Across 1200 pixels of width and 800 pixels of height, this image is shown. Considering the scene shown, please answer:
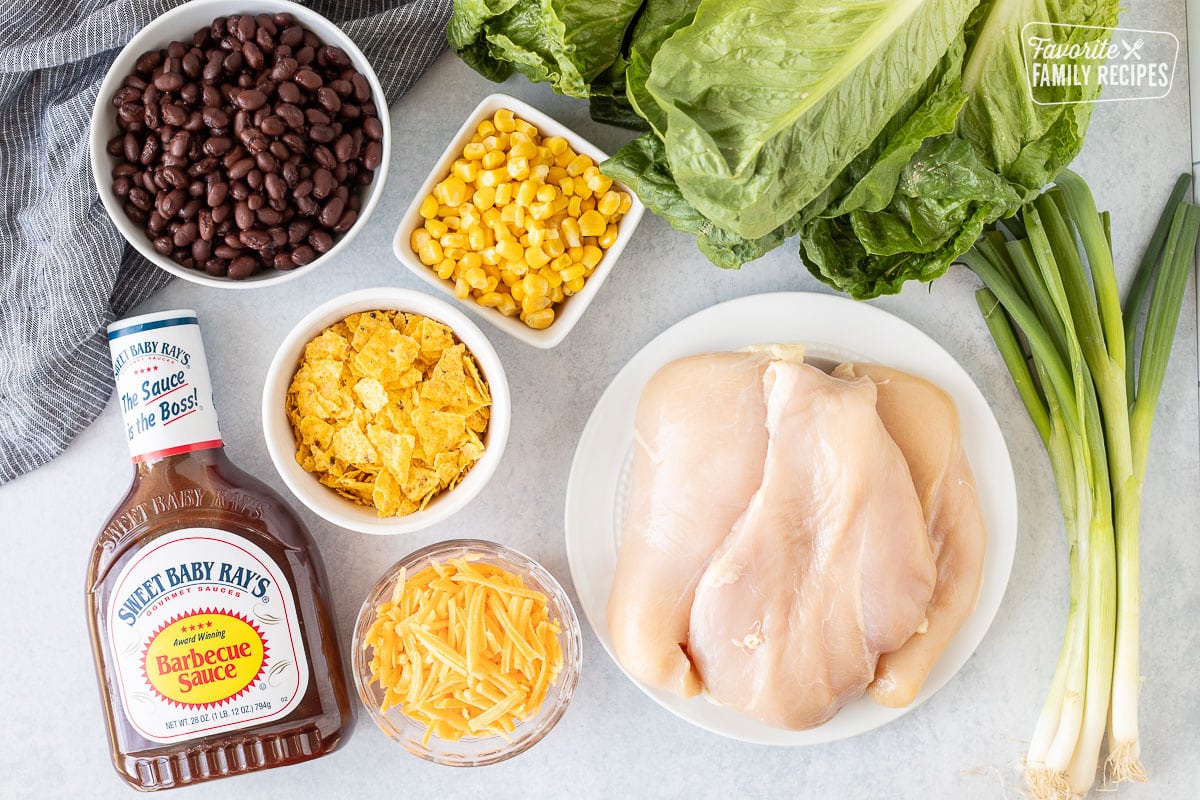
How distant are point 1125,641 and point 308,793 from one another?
5.30ft

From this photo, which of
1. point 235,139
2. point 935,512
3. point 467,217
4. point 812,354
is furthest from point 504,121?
point 935,512

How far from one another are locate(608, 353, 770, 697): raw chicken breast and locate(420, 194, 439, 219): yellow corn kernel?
0.52 m

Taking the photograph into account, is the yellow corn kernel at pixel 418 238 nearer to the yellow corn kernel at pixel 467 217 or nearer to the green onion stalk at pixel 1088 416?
the yellow corn kernel at pixel 467 217

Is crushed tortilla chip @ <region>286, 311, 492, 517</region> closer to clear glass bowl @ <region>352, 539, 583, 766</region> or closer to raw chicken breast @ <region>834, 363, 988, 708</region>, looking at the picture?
clear glass bowl @ <region>352, 539, 583, 766</region>

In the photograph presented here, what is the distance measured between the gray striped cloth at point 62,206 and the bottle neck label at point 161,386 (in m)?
0.26

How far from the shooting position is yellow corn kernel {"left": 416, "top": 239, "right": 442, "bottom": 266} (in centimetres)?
158

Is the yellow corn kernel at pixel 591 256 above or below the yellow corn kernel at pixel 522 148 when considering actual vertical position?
below

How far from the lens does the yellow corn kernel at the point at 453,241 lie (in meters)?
1.58

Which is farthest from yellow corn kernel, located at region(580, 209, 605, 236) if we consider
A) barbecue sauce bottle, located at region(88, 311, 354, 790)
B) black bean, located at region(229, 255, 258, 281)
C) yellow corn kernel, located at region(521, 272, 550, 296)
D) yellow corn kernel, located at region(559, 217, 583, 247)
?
barbecue sauce bottle, located at region(88, 311, 354, 790)

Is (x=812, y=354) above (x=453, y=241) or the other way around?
the other way around

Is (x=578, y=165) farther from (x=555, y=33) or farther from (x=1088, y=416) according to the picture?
(x=1088, y=416)

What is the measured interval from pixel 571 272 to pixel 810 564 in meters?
0.67

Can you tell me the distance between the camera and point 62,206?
66.5 inches

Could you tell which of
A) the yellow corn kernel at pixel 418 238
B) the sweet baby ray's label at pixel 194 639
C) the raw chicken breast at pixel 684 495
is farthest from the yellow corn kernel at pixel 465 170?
the sweet baby ray's label at pixel 194 639
